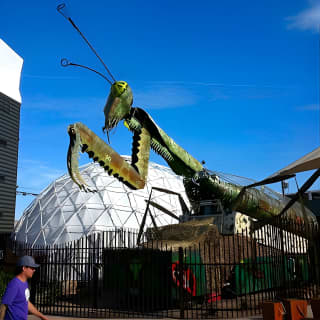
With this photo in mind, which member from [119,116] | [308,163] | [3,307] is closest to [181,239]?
[119,116]

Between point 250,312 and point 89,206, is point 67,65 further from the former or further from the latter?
point 89,206

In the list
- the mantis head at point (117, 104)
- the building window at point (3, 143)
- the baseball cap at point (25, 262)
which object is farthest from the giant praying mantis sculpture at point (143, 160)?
the building window at point (3, 143)

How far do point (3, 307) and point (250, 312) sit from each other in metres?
7.63

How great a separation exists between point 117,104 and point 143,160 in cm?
157

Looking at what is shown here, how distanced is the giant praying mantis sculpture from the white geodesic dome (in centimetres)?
911

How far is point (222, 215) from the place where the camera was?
1341 centimetres

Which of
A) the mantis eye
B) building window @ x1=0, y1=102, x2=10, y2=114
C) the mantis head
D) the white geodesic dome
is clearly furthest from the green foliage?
building window @ x1=0, y1=102, x2=10, y2=114

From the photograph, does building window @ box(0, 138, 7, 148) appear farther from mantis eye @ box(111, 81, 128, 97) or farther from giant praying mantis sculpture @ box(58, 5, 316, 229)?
mantis eye @ box(111, 81, 128, 97)

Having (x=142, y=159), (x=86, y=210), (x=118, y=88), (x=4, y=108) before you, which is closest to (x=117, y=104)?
(x=118, y=88)

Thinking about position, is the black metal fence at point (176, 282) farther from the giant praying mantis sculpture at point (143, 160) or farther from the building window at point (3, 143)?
the building window at point (3, 143)

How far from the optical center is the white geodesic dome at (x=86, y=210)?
23.0 meters

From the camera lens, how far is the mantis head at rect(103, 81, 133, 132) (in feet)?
29.9

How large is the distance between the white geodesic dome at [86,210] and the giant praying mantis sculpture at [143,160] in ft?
29.9

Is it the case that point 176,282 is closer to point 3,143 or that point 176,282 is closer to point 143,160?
point 143,160
